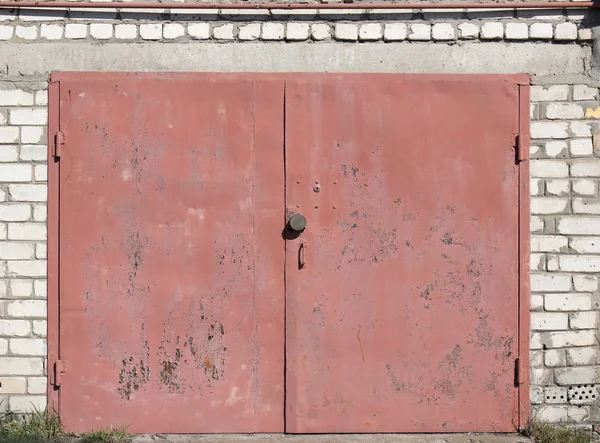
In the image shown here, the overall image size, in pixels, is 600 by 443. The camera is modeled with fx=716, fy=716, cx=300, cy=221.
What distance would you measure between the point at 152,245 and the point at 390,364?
1603mm

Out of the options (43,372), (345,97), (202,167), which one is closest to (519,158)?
(345,97)

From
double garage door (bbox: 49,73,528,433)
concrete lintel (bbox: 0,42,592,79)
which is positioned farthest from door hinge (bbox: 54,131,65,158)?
concrete lintel (bbox: 0,42,592,79)

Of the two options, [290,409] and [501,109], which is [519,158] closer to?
[501,109]

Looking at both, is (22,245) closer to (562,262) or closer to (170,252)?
Answer: (170,252)

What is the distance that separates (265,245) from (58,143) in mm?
1383

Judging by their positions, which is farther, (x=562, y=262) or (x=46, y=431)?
(x=562, y=262)

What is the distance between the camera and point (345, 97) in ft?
14.1

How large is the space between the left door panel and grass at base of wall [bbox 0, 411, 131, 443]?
0.24 feet

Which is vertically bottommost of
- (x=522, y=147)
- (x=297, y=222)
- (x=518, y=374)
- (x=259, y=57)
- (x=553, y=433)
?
(x=553, y=433)

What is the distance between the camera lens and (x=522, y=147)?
14.2ft

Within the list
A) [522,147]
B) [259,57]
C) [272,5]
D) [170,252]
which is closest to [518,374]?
[522,147]

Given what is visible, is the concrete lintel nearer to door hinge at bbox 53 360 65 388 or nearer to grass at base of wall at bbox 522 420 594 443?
door hinge at bbox 53 360 65 388

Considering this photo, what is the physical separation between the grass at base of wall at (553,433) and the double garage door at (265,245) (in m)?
0.35

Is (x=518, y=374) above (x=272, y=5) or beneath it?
beneath
